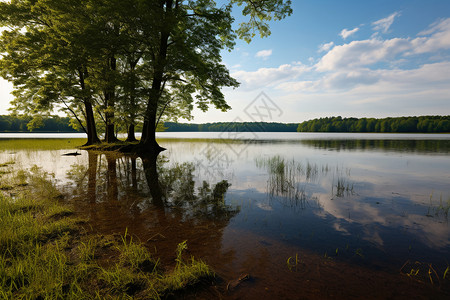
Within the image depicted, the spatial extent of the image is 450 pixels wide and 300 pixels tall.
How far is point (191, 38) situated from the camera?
17641mm

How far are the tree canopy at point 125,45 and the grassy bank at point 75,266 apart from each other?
600 inches

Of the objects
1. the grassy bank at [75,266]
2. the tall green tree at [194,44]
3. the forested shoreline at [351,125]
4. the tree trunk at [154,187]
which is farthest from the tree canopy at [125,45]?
the forested shoreline at [351,125]

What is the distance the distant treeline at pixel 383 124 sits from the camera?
110625 millimetres

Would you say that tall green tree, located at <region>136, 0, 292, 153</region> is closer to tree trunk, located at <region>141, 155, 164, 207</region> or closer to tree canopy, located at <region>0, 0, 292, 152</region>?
tree canopy, located at <region>0, 0, 292, 152</region>

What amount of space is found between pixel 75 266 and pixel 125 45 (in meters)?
19.2

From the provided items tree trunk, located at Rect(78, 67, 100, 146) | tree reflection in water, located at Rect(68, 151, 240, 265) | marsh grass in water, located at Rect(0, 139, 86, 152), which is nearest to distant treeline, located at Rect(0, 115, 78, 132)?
marsh grass in water, located at Rect(0, 139, 86, 152)

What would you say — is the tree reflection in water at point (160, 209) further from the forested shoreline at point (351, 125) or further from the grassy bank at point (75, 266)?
the forested shoreline at point (351, 125)

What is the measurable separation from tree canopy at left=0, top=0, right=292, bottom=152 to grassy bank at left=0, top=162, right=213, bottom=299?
15246mm

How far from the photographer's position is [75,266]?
320 cm

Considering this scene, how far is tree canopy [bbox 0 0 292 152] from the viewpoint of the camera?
1595 cm

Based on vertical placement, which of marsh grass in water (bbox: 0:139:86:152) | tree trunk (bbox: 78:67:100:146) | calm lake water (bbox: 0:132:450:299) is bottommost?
calm lake water (bbox: 0:132:450:299)

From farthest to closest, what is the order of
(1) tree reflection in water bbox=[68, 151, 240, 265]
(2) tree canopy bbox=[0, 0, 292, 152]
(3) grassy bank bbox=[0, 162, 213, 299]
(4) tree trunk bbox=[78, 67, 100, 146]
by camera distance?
(4) tree trunk bbox=[78, 67, 100, 146] → (2) tree canopy bbox=[0, 0, 292, 152] → (1) tree reflection in water bbox=[68, 151, 240, 265] → (3) grassy bank bbox=[0, 162, 213, 299]

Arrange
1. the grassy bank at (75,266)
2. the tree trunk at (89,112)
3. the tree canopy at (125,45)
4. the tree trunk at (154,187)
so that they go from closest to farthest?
the grassy bank at (75,266) → the tree trunk at (154,187) → the tree canopy at (125,45) → the tree trunk at (89,112)

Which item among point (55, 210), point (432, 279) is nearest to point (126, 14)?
point (55, 210)
